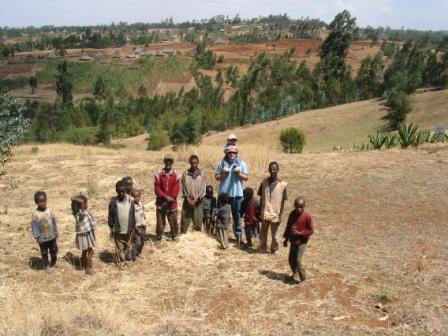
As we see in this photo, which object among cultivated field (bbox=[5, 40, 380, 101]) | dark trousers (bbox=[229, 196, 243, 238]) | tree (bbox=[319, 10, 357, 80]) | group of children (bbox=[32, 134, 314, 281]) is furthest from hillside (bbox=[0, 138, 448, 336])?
cultivated field (bbox=[5, 40, 380, 101])

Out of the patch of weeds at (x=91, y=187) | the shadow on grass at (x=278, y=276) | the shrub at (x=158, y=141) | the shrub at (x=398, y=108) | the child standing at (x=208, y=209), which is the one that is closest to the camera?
the shadow on grass at (x=278, y=276)

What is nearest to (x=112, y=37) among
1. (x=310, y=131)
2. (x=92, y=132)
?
(x=92, y=132)

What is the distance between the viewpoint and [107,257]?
7.07 meters

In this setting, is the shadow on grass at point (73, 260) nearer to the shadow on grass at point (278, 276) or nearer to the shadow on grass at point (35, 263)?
the shadow on grass at point (35, 263)

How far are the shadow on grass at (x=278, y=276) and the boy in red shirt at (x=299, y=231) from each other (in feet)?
0.70

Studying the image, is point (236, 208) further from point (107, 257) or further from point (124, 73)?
point (124, 73)

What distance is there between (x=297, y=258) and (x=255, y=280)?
0.67m

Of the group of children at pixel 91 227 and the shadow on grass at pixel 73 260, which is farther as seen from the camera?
the shadow on grass at pixel 73 260

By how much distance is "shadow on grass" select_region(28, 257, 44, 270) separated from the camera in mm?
6471

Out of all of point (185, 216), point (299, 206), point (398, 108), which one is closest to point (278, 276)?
point (299, 206)

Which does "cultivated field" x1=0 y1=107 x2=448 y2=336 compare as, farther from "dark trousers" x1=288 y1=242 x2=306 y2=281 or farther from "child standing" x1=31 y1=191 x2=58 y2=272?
"child standing" x1=31 y1=191 x2=58 y2=272

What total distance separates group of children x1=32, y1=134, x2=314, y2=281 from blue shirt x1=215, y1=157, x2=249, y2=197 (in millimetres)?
65

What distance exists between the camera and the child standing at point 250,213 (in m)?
7.55

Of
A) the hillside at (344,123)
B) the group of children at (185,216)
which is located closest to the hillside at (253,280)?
the group of children at (185,216)
